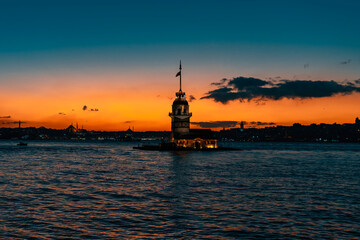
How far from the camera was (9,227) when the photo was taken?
2216 cm

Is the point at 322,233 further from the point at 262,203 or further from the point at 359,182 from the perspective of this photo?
the point at 359,182

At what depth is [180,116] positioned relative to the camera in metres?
132

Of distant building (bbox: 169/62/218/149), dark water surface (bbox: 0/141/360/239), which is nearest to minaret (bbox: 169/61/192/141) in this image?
distant building (bbox: 169/62/218/149)

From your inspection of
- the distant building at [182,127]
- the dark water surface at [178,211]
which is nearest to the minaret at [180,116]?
the distant building at [182,127]

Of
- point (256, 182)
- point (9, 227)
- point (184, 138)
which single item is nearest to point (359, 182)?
point (256, 182)

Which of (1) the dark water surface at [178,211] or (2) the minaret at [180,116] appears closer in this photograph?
(1) the dark water surface at [178,211]

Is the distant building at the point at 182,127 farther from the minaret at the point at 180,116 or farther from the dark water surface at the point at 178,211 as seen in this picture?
the dark water surface at the point at 178,211

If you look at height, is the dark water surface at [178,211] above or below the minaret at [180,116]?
below

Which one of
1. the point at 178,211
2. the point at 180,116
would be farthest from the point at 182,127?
the point at 178,211

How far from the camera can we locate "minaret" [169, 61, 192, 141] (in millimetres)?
132500

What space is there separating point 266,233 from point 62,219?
41.2ft

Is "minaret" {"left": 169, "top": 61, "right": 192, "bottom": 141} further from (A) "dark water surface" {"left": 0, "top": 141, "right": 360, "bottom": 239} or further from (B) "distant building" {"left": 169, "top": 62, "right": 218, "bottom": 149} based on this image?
(A) "dark water surface" {"left": 0, "top": 141, "right": 360, "bottom": 239}

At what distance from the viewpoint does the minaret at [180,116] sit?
435 ft

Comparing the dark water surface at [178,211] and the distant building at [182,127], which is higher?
the distant building at [182,127]
